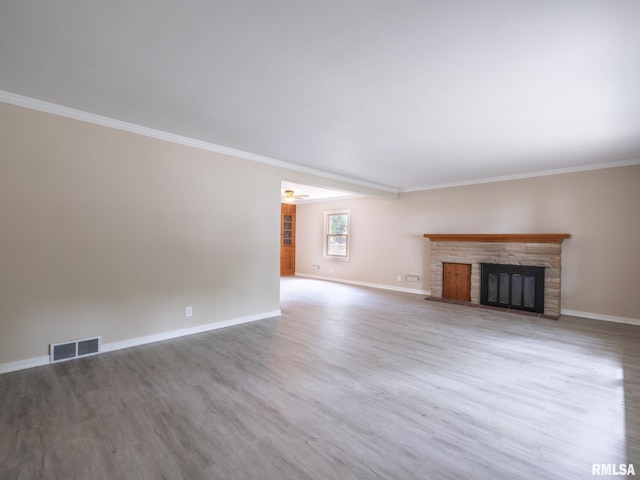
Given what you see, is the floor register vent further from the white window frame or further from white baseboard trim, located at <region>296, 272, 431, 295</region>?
the white window frame

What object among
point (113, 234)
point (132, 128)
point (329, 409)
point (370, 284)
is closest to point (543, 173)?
point (370, 284)

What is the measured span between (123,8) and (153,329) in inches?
127

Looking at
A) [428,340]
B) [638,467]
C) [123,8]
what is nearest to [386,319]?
[428,340]

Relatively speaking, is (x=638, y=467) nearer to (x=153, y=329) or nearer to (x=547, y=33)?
(x=547, y=33)

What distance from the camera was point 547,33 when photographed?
1.82 m

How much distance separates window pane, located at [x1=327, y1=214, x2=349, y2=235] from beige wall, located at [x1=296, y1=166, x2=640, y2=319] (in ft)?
2.03

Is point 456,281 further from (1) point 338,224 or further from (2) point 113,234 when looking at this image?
(2) point 113,234

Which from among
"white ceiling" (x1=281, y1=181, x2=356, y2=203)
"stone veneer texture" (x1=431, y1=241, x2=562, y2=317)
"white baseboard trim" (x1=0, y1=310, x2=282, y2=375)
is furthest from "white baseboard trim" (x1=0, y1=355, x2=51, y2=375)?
"stone veneer texture" (x1=431, y1=241, x2=562, y2=317)

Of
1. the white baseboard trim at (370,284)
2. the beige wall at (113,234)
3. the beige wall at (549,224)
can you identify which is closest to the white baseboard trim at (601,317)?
the beige wall at (549,224)

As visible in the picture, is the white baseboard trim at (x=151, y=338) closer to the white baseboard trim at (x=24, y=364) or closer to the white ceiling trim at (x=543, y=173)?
the white baseboard trim at (x=24, y=364)

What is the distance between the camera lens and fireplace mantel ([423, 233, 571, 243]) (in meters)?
5.21

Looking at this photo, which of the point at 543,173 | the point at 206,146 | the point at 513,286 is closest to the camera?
the point at 206,146

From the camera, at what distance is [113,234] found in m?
3.37

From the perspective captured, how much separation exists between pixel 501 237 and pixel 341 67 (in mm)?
4966
